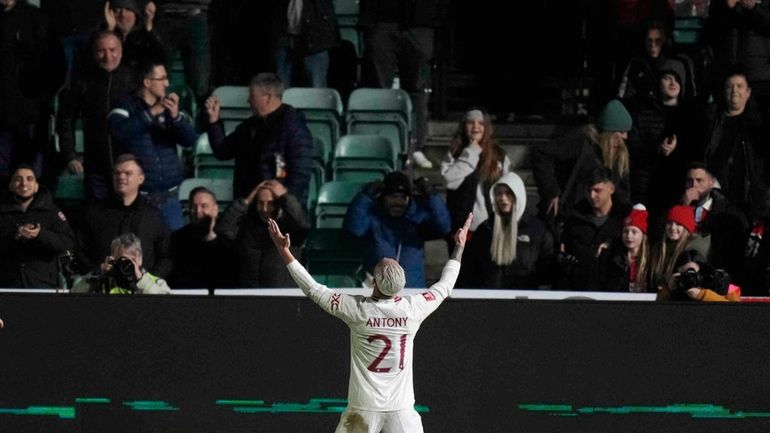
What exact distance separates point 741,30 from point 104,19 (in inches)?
235

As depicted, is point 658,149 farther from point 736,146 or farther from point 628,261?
point 628,261

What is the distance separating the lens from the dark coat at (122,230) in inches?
529

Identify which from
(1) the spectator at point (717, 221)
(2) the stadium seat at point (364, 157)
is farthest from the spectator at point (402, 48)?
(1) the spectator at point (717, 221)

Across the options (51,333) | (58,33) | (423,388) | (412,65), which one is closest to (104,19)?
(58,33)

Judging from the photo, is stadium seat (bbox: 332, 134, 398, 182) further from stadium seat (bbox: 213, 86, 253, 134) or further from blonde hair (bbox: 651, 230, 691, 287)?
blonde hair (bbox: 651, 230, 691, 287)

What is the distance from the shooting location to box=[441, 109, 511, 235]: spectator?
1411cm

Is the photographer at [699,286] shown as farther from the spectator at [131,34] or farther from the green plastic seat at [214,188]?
the spectator at [131,34]

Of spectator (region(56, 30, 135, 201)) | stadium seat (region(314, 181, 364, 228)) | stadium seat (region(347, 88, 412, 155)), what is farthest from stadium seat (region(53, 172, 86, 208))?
stadium seat (region(347, 88, 412, 155))

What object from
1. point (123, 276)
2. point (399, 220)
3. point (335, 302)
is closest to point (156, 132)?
point (399, 220)

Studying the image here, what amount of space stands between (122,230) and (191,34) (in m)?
3.50

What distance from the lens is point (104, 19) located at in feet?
52.0

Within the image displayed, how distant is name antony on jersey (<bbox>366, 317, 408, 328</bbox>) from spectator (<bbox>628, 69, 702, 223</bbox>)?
4923 mm

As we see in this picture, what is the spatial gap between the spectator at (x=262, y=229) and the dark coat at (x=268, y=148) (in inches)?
18.3

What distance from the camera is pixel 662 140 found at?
14.6 m
